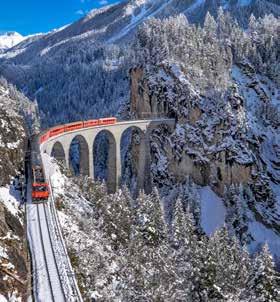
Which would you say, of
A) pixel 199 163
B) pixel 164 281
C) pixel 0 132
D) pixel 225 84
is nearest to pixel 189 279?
pixel 164 281

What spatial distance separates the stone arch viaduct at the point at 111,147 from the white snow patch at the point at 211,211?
1423 centimetres

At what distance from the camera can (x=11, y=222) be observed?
33.9 meters

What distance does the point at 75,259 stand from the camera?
35.6 m

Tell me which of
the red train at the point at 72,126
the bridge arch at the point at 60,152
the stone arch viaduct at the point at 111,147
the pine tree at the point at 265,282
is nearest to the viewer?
the pine tree at the point at 265,282

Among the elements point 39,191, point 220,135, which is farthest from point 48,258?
point 220,135

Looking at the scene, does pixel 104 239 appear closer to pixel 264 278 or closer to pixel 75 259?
A: pixel 75 259

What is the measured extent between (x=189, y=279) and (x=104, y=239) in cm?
945

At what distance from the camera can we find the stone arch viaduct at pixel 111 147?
75625 millimetres

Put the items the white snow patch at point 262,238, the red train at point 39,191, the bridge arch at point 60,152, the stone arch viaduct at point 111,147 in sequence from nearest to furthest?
the red train at point 39,191 → the bridge arch at point 60,152 → the stone arch viaduct at point 111,147 → the white snow patch at point 262,238

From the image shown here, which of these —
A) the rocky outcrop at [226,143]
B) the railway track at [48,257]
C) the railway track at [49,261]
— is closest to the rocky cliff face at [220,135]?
the rocky outcrop at [226,143]

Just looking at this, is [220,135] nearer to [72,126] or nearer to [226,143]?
[226,143]

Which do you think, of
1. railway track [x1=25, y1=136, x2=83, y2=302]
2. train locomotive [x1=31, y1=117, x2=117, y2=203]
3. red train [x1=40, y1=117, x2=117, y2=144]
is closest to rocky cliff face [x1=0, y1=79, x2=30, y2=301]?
railway track [x1=25, y1=136, x2=83, y2=302]

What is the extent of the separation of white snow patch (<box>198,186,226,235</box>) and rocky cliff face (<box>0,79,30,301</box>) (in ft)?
138

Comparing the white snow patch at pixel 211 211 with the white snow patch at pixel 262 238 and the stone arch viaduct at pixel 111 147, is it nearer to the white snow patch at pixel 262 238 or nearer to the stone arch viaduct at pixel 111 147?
the white snow patch at pixel 262 238
